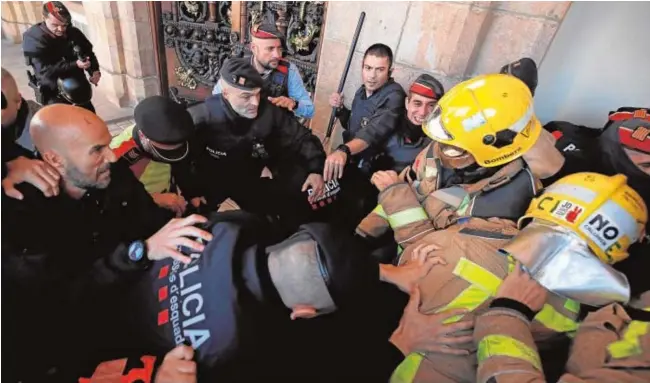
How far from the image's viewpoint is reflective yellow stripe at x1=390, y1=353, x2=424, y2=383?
5.32 ft

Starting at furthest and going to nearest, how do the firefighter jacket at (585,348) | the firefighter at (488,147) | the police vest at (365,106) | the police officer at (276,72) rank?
1. the police officer at (276,72)
2. the police vest at (365,106)
3. the firefighter at (488,147)
4. the firefighter jacket at (585,348)

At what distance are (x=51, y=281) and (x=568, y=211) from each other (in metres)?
2.09

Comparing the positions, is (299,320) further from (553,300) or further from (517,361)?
(553,300)

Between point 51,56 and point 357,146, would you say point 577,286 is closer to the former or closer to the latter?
point 357,146

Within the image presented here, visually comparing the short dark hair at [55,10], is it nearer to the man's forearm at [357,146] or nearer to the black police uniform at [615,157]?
the man's forearm at [357,146]

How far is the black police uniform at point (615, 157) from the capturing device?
1.75 meters

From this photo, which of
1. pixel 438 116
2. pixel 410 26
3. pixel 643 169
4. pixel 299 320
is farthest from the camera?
pixel 410 26

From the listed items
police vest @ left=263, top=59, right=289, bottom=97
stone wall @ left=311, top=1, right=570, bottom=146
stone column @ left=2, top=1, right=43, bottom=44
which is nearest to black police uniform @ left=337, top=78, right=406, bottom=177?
stone wall @ left=311, top=1, right=570, bottom=146

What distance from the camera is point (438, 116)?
1.94 meters

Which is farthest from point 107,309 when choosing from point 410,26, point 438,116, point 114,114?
point 114,114

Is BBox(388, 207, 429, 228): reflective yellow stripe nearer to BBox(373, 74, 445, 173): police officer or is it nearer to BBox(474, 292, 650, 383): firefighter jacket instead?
BBox(474, 292, 650, 383): firefighter jacket

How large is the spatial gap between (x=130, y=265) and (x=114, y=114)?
17.3 ft

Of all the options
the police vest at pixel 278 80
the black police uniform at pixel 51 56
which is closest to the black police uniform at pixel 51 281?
the police vest at pixel 278 80

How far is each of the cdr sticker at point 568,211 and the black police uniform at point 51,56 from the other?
4628 millimetres
